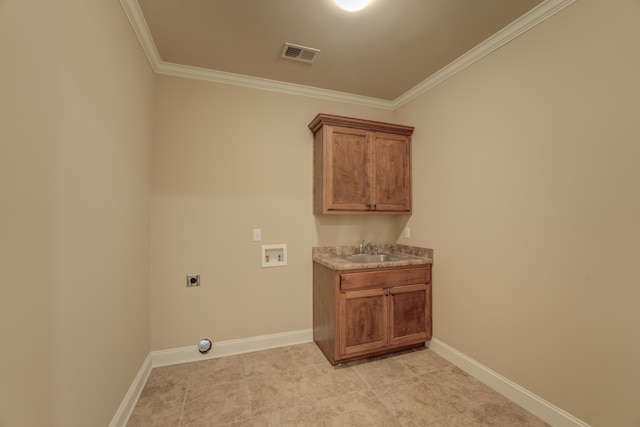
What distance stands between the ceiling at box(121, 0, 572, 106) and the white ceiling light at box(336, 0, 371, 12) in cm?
7

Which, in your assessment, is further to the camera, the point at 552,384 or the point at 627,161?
the point at 552,384

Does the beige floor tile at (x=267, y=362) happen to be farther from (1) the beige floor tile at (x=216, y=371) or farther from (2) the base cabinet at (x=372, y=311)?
(2) the base cabinet at (x=372, y=311)

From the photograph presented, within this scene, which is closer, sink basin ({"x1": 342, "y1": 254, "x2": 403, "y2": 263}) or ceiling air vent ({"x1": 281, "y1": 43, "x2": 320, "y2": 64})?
ceiling air vent ({"x1": 281, "y1": 43, "x2": 320, "y2": 64})

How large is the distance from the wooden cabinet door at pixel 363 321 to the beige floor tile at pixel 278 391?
44cm

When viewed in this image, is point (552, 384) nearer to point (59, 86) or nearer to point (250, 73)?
point (59, 86)

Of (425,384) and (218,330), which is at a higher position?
(218,330)

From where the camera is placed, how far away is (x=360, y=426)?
1.64 m

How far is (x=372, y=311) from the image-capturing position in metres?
2.37

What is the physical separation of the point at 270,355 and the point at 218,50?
2763 mm

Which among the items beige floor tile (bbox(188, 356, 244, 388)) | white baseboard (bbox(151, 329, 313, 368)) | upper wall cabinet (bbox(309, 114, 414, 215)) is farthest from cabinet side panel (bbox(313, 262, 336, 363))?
beige floor tile (bbox(188, 356, 244, 388))

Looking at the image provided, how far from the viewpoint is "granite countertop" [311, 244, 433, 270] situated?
2.35 metres

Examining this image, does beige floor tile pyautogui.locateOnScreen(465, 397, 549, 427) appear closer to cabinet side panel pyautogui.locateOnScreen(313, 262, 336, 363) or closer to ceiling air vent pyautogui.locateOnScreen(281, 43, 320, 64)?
cabinet side panel pyautogui.locateOnScreen(313, 262, 336, 363)

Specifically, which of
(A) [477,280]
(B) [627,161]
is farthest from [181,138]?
(B) [627,161]

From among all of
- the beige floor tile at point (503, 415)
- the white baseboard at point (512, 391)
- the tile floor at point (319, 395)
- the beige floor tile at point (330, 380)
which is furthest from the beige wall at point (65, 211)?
the white baseboard at point (512, 391)
